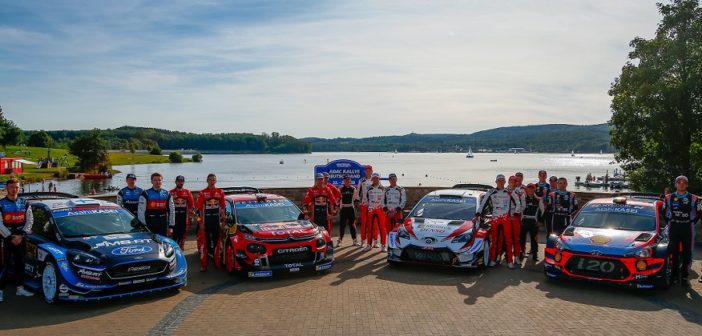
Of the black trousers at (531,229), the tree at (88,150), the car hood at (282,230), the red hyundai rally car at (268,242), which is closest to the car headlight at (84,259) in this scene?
the red hyundai rally car at (268,242)

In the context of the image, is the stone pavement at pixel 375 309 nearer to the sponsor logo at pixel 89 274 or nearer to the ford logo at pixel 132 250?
the sponsor logo at pixel 89 274

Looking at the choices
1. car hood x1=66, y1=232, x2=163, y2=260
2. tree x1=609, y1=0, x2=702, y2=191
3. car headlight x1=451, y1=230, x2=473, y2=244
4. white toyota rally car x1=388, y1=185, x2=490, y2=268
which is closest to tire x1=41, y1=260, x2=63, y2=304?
car hood x1=66, y1=232, x2=163, y2=260

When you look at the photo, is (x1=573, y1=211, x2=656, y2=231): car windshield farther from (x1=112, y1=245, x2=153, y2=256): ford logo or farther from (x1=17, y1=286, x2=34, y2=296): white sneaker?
(x1=17, y1=286, x2=34, y2=296): white sneaker

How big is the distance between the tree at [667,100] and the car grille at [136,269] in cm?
2576

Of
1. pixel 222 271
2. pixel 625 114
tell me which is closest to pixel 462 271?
pixel 222 271

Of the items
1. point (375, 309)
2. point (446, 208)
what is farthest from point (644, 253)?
point (375, 309)

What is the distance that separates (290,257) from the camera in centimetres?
946

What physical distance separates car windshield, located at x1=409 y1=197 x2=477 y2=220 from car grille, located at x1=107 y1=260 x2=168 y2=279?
5.14 m

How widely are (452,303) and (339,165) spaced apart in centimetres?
904

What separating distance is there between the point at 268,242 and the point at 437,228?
319 cm

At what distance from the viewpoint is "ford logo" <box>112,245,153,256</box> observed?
786 centimetres

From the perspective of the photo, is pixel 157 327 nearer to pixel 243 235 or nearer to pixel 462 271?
pixel 243 235

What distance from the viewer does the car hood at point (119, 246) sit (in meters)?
7.80

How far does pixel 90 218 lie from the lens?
346 inches
